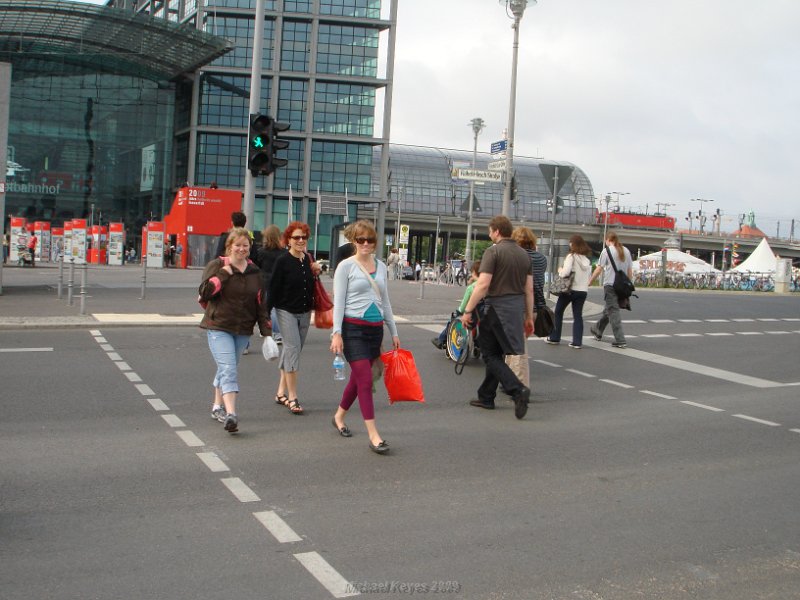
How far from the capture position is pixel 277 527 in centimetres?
500

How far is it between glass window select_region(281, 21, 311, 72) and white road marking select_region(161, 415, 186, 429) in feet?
185

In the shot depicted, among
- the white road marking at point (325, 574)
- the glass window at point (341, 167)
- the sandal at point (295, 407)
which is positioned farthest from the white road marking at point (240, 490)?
the glass window at point (341, 167)

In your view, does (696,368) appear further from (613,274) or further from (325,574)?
(325,574)

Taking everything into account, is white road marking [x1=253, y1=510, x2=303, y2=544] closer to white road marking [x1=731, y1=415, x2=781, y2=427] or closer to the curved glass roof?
white road marking [x1=731, y1=415, x2=781, y2=427]

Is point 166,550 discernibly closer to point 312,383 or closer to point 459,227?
point 312,383

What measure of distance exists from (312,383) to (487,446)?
3.40m

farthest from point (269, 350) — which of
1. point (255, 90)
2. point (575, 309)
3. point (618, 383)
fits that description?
Answer: point (255, 90)

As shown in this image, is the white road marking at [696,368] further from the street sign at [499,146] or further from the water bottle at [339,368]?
the street sign at [499,146]

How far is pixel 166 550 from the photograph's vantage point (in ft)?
15.0

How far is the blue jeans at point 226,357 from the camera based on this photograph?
294 inches

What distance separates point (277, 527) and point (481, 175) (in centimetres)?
1884

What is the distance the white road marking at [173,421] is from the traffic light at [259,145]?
7.80 meters

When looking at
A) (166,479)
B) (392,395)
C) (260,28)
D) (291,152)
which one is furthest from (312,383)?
(291,152)

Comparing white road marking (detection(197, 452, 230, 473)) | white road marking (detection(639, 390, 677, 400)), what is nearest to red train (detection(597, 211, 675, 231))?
white road marking (detection(639, 390, 677, 400))
